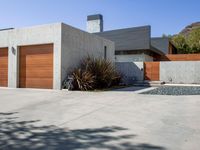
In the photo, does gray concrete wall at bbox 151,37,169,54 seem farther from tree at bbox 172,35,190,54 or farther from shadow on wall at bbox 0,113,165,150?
shadow on wall at bbox 0,113,165,150

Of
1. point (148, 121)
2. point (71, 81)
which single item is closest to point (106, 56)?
point (71, 81)

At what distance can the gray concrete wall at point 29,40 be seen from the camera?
14898 millimetres

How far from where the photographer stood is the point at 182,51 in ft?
148

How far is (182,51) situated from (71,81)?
34742 mm

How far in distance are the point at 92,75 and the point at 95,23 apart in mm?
22184

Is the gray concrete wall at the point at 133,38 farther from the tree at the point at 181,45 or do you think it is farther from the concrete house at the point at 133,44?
the tree at the point at 181,45

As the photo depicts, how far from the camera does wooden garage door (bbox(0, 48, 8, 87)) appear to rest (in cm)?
1727

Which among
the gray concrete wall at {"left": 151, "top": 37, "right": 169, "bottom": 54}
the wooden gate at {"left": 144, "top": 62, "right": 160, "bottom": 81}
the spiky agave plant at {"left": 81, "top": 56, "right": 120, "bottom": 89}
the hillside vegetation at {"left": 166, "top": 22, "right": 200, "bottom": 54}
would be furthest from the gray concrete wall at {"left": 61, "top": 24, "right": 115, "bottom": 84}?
the hillside vegetation at {"left": 166, "top": 22, "right": 200, "bottom": 54}

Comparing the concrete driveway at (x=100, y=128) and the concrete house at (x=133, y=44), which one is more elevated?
the concrete house at (x=133, y=44)

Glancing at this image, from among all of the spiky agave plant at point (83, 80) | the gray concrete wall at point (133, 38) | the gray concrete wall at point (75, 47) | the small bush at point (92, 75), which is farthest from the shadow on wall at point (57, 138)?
the gray concrete wall at point (133, 38)

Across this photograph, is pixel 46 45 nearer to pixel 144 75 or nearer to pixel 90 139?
pixel 144 75

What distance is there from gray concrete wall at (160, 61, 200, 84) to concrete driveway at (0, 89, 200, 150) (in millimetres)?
13212

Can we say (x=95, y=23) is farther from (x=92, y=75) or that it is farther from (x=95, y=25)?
(x=92, y=75)

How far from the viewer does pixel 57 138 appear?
480 centimetres
